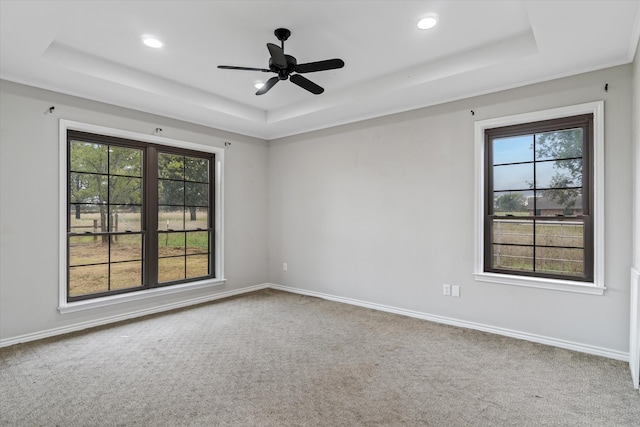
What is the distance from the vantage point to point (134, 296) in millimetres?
4324

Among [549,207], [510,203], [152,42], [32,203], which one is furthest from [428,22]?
[32,203]

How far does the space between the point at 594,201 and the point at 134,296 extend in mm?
5063

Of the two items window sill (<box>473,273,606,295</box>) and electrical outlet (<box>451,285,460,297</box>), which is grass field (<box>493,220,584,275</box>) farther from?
electrical outlet (<box>451,285,460,297</box>)

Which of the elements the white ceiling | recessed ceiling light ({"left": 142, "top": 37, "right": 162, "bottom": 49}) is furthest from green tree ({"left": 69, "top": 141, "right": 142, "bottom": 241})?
recessed ceiling light ({"left": 142, "top": 37, "right": 162, "bottom": 49})

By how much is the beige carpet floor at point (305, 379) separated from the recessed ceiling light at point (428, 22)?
9.29ft

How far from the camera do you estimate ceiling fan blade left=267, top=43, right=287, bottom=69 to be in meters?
2.64

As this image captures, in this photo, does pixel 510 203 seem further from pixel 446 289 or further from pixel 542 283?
pixel 446 289

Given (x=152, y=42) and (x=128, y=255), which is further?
(x=128, y=255)

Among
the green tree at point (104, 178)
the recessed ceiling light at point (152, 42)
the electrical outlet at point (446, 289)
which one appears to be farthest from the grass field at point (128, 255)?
the electrical outlet at point (446, 289)

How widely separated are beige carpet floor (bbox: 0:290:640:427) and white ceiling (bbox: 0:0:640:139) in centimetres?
262

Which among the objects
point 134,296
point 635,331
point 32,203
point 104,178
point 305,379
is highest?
point 104,178

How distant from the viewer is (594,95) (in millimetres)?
3221

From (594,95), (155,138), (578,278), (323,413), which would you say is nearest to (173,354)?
(323,413)

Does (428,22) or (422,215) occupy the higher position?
(428,22)
